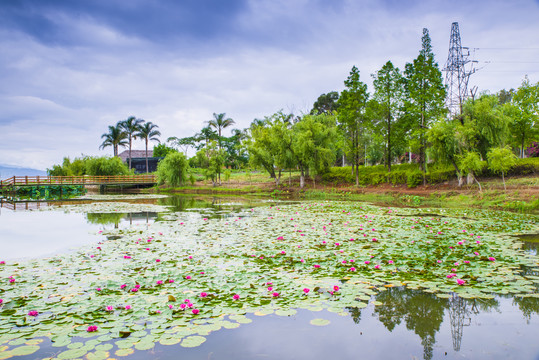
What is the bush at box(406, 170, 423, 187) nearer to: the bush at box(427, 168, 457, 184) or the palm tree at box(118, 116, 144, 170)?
the bush at box(427, 168, 457, 184)

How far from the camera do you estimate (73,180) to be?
44656 mm

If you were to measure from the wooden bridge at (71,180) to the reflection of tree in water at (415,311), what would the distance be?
1784 inches

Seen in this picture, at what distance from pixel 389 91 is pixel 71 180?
4277cm

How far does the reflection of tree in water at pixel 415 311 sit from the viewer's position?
3.70 m

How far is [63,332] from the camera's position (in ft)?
11.7

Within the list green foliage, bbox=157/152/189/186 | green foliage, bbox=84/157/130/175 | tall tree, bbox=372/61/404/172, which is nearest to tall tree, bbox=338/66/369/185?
tall tree, bbox=372/61/404/172

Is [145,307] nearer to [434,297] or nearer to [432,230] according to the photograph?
[434,297]

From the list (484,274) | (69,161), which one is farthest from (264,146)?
(69,161)

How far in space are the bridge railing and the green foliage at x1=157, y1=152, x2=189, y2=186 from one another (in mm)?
6761

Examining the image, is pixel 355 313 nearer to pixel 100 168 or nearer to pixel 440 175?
pixel 440 175

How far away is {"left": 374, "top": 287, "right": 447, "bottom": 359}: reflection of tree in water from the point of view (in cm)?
370

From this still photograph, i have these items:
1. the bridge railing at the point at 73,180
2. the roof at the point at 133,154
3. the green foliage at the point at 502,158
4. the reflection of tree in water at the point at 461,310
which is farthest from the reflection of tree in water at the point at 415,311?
the roof at the point at 133,154

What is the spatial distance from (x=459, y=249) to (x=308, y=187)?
2870 centimetres

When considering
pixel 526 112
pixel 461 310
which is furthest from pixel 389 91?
pixel 461 310
